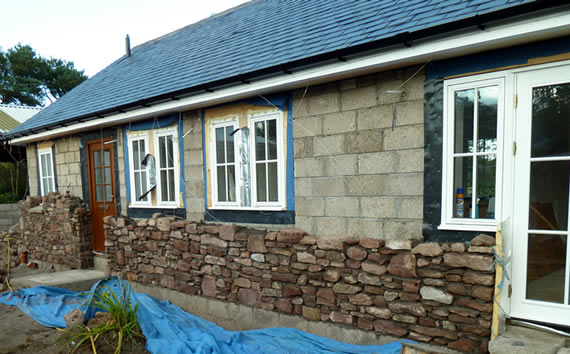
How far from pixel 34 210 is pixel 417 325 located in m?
8.94

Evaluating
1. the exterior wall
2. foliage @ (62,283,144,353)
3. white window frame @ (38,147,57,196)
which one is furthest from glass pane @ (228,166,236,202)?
the exterior wall

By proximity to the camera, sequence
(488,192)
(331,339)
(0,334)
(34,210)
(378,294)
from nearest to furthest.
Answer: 1. (488,192)
2. (378,294)
3. (331,339)
4. (0,334)
5. (34,210)

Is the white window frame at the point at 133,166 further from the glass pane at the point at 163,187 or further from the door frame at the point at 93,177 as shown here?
the door frame at the point at 93,177

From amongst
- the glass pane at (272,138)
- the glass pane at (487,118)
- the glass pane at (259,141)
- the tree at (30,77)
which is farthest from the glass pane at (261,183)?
the tree at (30,77)

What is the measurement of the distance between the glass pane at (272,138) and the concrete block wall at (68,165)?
207 inches

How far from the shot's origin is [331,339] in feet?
12.9

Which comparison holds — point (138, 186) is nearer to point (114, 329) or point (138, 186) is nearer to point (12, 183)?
point (114, 329)

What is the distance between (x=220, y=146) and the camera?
5266 millimetres

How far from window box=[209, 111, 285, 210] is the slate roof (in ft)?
2.44

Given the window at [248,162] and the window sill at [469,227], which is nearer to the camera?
the window sill at [469,227]

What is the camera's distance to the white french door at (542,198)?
2857 mm

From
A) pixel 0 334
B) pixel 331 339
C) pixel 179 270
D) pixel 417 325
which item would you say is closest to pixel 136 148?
pixel 179 270

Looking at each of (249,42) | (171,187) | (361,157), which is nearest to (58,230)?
(171,187)

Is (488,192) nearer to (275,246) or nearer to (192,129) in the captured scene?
(275,246)
